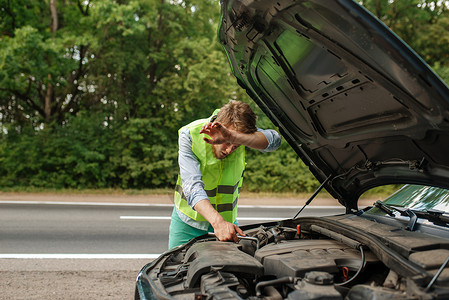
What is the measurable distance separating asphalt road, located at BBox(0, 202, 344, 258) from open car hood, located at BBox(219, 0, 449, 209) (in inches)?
140

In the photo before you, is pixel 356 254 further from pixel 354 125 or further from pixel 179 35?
pixel 179 35

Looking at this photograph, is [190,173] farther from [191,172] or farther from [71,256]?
[71,256]

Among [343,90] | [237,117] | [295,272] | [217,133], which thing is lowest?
[295,272]

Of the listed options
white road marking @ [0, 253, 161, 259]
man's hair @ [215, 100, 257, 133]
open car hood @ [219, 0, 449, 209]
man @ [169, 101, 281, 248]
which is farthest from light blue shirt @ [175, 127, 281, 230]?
white road marking @ [0, 253, 161, 259]

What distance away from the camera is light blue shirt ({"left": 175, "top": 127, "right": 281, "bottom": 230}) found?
2385 mm

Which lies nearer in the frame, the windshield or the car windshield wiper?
the car windshield wiper

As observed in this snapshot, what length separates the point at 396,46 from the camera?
141cm

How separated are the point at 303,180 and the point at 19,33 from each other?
9.76 meters

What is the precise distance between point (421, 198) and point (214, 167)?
1.36 m

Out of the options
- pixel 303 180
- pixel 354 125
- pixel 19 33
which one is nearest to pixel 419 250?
pixel 354 125

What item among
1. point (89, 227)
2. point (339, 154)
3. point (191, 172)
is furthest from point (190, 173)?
point (89, 227)

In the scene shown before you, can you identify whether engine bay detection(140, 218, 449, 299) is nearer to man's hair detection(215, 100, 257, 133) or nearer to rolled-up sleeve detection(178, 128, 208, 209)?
rolled-up sleeve detection(178, 128, 208, 209)

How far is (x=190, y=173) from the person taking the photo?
2.50 metres

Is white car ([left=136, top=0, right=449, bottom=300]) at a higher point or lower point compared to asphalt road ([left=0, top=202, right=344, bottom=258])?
higher
